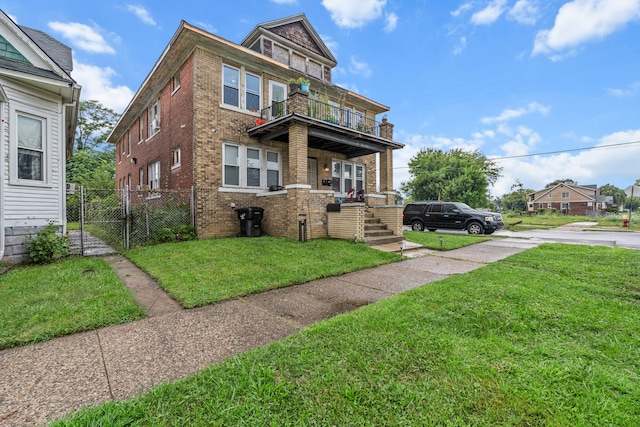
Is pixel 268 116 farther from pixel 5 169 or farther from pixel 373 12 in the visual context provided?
pixel 373 12

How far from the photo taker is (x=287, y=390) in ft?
6.42

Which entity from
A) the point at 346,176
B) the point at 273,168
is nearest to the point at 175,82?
the point at 273,168

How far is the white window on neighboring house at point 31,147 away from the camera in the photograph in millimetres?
6531

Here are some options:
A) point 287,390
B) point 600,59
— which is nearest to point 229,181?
point 287,390

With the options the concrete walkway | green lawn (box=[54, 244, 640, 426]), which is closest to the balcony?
the concrete walkway

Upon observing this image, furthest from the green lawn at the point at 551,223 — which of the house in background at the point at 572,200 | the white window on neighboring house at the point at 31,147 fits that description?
the house in background at the point at 572,200

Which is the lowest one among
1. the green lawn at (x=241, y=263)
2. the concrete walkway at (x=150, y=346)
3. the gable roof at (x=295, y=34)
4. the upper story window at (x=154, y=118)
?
the concrete walkway at (x=150, y=346)

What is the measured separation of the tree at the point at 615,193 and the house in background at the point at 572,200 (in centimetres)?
3485

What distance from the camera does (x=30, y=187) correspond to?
21.6ft

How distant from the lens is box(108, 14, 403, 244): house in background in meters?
A: 9.20

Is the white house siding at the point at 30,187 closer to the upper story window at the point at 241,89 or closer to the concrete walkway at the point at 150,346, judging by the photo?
the concrete walkway at the point at 150,346

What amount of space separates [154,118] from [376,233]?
11870 millimetres

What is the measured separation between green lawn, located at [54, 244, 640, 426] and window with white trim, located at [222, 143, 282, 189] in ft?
26.3

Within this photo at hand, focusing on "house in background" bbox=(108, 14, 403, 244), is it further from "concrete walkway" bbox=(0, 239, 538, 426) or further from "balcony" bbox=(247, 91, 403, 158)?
"concrete walkway" bbox=(0, 239, 538, 426)
